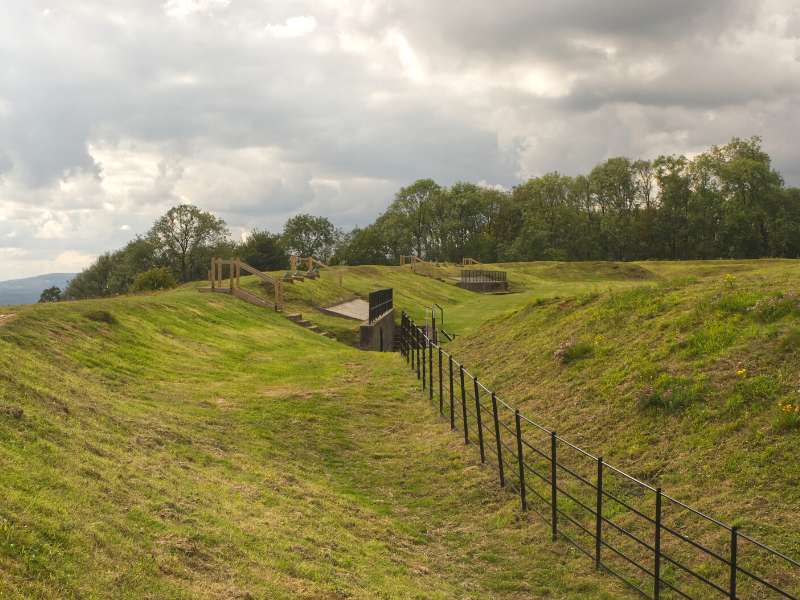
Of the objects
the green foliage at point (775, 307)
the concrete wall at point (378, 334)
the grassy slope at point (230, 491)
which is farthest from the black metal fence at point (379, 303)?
the green foliage at point (775, 307)

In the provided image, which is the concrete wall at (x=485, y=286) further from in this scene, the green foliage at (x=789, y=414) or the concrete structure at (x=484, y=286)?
the green foliage at (x=789, y=414)

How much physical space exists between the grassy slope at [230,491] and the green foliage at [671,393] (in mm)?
3242

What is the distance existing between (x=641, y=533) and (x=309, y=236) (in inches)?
4810

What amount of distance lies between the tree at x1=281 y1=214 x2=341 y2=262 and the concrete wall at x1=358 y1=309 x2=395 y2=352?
91066mm

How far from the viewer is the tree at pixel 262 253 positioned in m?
87.5

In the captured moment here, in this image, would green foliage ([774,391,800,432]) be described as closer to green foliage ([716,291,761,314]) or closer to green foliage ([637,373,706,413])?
green foliage ([637,373,706,413])

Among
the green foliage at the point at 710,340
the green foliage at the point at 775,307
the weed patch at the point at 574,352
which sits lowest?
the weed patch at the point at 574,352

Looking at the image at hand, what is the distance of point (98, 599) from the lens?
6.10 metres

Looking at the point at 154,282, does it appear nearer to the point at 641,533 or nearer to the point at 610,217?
the point at 641,533

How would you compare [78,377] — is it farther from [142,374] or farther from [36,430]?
[36,430]

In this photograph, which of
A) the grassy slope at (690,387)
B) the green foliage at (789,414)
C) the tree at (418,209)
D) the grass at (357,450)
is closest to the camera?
the grass at (357,450)

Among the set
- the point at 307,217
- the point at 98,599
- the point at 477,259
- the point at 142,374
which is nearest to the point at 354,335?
the point at 142,374

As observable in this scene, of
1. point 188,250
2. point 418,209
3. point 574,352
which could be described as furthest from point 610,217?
point 574,352

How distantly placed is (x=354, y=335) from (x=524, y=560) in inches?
978
